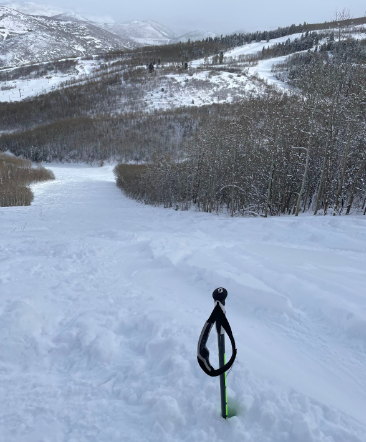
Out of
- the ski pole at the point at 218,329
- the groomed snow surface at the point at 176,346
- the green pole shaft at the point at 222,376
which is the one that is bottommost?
the groomed snow surface at the point at 176,346

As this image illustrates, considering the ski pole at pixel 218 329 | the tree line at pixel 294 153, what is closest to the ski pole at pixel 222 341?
the ski pole at pixel 218 329

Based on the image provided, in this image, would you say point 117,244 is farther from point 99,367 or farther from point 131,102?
point 131,102

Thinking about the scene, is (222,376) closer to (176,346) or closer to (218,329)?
(218,329)

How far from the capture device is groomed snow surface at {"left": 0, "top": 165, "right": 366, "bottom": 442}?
9.52ft

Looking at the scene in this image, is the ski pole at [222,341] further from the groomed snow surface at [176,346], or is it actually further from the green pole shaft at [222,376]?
the groomed snow surface at [176,346]

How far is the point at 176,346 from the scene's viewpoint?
12.9ft

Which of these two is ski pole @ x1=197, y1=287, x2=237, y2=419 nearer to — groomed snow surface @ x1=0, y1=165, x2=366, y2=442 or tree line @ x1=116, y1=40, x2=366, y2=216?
groomed snow surface @ x1=0, y1=165, x2=366, y2=442

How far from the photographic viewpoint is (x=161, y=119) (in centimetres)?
7025

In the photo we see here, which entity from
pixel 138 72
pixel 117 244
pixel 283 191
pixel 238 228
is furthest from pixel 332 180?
pixel 138 72

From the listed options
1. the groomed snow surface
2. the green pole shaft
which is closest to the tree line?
the groomed snow surface

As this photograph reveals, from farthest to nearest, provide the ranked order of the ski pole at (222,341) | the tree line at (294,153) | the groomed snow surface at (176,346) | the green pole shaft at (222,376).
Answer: the tree line at (294,153), the groomed snow surface at (176,346), the green pole shaft at (222,376), the ski pole at (222,341)

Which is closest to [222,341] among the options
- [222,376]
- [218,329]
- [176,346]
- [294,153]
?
[218,329]

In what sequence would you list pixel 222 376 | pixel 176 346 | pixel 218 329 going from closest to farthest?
pixel 218 329 < pixel 222 376 < pixel 176 346

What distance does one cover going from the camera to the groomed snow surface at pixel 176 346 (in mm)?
2900
